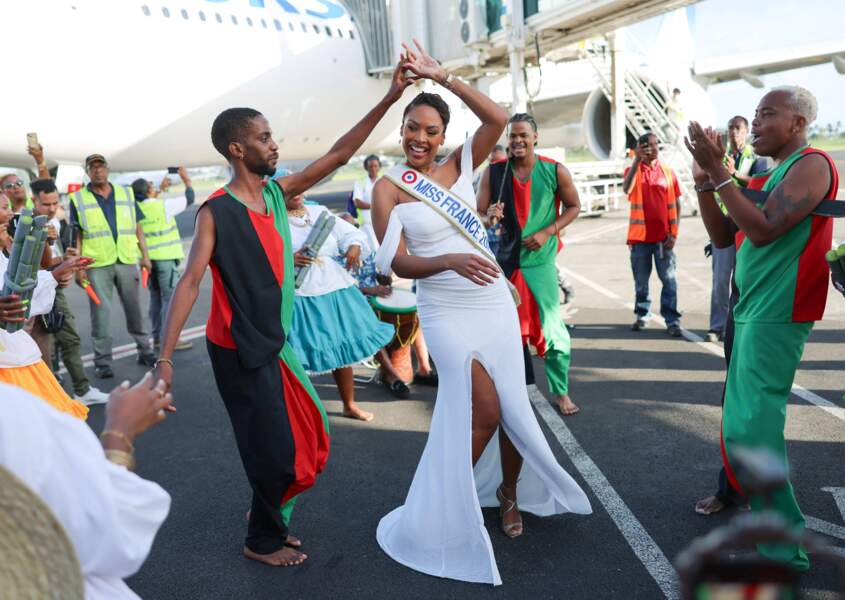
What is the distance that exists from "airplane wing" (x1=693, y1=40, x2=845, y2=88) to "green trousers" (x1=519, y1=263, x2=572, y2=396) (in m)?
22.8

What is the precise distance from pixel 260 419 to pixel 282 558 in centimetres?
68

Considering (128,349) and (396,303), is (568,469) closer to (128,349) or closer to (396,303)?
(396,303)

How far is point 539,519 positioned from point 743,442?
1.06m

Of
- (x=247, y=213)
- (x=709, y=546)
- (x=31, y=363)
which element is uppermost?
(x=247, y=213)

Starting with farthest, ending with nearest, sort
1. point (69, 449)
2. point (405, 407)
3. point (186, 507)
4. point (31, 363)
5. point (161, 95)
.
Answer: point (161, 95) < point (405, 407) < point (186, 507) < point (31, 363) < point (69, 449)

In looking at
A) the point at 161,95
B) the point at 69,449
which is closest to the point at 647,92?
the point at 161,95

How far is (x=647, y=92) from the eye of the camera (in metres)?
19.1

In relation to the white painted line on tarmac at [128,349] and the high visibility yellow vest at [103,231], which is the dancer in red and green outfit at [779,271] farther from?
the white painted line on tarmac at [128,349]

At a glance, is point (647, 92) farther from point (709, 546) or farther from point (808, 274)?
point (709, 546)

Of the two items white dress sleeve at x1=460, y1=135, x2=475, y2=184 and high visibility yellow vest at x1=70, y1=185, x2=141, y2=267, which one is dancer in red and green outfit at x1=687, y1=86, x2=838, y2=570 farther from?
high visibility yellow vest at x1=70, y1=185, x2=141, y2=267

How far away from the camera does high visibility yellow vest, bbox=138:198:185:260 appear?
7406 millimetres

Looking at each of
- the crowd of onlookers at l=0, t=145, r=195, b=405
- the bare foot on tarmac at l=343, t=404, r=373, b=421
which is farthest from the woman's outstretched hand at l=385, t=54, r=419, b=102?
the crowd of onlookers at l=0, t=145, r=195, b=405

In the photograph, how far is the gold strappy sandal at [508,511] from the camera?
10.9 feet

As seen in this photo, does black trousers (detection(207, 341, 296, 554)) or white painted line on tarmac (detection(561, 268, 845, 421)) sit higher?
black trousers (detection(207, 341, 296, 554))
